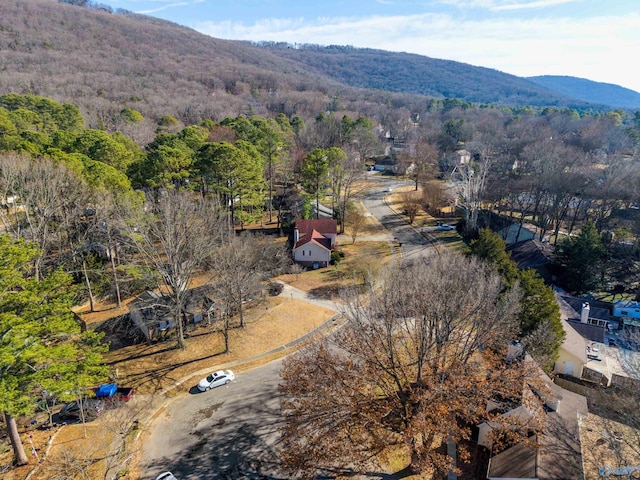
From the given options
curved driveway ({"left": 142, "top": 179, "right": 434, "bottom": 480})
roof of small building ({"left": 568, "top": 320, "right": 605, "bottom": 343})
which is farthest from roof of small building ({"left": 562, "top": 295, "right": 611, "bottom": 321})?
curved driveway ({"left": 142, "top": 179, "right": 434, "bottom": 480})

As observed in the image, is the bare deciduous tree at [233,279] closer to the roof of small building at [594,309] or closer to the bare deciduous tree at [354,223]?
the bare deciduous tree at [354,223]

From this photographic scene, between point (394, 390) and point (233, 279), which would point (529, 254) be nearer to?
point (394, 390)

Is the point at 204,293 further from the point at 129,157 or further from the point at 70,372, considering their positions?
the point at 129,157

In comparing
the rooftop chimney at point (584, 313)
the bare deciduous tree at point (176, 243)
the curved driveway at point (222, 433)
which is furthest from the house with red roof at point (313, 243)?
the rooftop chimney at point (584, 313)

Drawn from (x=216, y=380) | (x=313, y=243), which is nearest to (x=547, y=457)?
(x=216, y=380)

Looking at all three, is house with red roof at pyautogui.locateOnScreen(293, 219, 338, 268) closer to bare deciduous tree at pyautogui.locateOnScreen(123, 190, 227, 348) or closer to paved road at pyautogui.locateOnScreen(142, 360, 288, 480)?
bare deciduous tree at pyautogui.locateOnScreen(123, 190, 227, 348)

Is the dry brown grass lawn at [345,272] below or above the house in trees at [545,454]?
below
